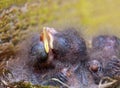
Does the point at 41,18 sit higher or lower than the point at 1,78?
higher

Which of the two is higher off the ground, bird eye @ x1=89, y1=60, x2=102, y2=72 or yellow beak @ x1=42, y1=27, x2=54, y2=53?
yellow beak @ x1=42, y1=27, x2=54, y2=53

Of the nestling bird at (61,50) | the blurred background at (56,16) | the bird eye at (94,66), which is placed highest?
the blurred background at (56,16)

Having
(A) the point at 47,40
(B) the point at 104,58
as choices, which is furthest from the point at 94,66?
(A) the point at 47,40

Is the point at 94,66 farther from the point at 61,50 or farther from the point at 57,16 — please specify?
the point at 57,16

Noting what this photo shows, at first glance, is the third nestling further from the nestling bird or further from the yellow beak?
the yellow beak

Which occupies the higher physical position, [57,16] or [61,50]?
[57,16]

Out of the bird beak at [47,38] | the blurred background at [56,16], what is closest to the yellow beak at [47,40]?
the bird beak at [47,38]

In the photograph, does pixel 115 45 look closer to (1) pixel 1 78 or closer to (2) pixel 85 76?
(2) pixel 85 76

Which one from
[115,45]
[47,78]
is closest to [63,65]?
[47,78]

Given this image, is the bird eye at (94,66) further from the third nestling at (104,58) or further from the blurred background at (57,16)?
the blurred background at (57,16)

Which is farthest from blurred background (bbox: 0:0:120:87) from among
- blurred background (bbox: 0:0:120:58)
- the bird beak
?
the bird beak

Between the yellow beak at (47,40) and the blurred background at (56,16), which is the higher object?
the blurred background at (56,16)
